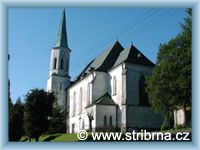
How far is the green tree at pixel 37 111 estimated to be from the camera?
107 ft

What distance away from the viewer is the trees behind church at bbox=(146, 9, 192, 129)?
31.3m

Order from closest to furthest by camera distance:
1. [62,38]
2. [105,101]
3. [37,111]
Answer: [37,111]
[105,101]
[62,38]

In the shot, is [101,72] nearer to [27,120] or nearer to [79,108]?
[79,108]

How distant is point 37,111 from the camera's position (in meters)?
33.6

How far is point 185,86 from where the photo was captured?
3117 cm

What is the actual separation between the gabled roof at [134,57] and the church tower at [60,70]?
69.6ft

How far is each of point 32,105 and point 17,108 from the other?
4.06m

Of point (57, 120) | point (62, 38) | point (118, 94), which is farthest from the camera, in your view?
point (62, 38)

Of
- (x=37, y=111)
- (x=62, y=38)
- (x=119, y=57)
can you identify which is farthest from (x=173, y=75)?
(x=62, y=38)

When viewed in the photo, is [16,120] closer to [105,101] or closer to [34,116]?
[34,116]

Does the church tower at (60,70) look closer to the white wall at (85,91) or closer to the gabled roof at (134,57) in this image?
the white wall at (85,91)

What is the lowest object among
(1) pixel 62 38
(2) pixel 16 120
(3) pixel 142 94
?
(2) pixel 16 120

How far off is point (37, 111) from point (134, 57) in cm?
1679
